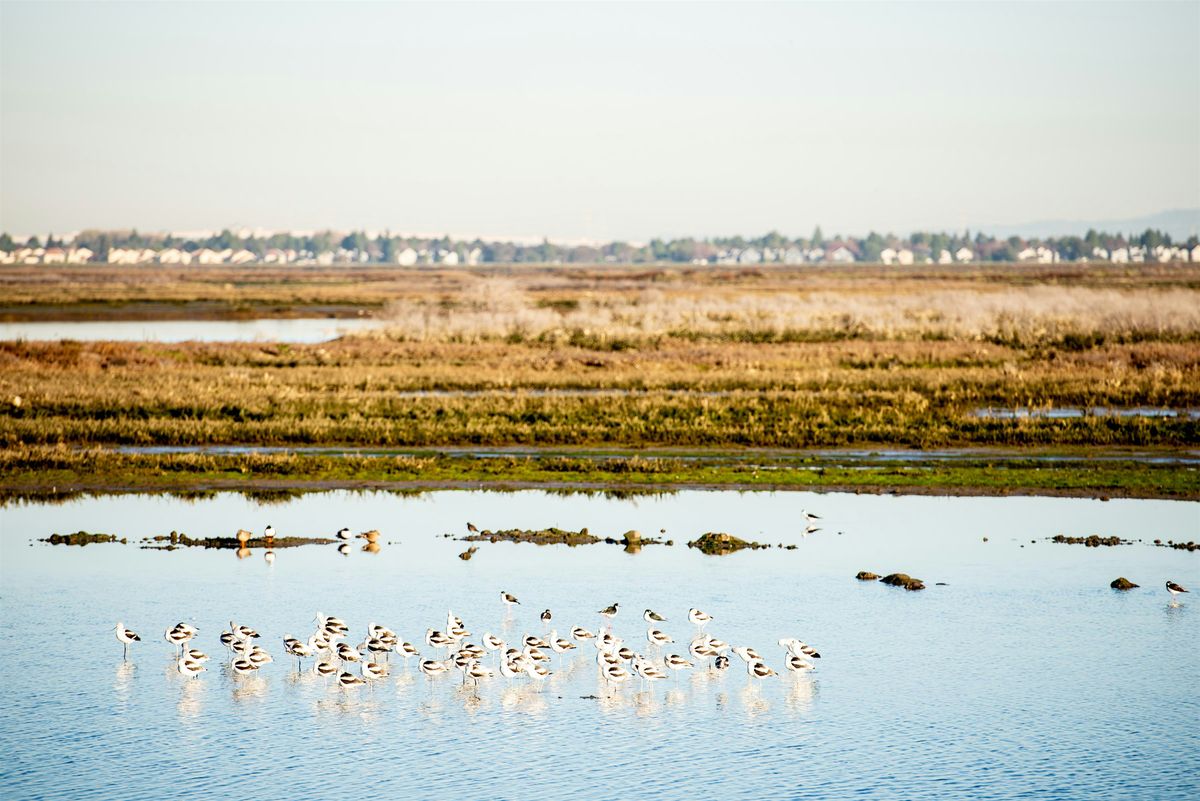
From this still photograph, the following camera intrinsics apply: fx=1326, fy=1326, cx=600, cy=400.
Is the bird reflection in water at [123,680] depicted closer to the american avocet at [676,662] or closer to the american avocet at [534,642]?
the american avocet at [534,642]

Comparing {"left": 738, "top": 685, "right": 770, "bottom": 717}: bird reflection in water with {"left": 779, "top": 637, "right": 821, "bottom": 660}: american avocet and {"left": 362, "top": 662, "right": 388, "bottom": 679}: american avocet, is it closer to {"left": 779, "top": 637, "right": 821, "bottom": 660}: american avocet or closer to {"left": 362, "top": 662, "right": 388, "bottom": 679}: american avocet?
{"left": 779, "top": 637, "right": 821, "bottom": 660}: american avocet

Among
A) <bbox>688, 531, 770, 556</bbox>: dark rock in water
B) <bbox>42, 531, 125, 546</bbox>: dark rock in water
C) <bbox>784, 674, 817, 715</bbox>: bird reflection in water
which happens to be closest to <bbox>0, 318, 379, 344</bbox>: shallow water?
<bbox>42, 531, 125, 546</bbox>: dark rock in water

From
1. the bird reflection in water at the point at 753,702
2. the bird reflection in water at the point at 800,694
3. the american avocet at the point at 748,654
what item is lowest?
the bird reflection in water at the point at 753,702

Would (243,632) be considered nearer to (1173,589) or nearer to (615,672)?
(615,672)

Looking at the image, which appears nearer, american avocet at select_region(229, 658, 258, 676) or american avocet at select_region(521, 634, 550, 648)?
american avocet at select_region(229, 658, 258, 676)

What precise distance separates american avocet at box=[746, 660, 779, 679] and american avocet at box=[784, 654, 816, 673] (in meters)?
0.24

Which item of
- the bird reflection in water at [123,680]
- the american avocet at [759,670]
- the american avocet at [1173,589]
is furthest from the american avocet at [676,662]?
the american avocet at [1173,589]

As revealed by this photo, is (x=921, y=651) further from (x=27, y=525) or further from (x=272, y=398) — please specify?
(x=272, y=398)

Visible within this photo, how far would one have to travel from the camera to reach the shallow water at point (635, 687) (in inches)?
573

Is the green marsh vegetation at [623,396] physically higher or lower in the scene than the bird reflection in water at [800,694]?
higher

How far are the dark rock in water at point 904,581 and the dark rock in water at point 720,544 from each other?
11.6ft

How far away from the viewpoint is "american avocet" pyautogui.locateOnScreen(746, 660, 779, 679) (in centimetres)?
1769

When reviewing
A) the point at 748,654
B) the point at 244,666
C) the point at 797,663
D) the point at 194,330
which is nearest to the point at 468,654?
the point at 244,666

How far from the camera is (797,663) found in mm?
17922
